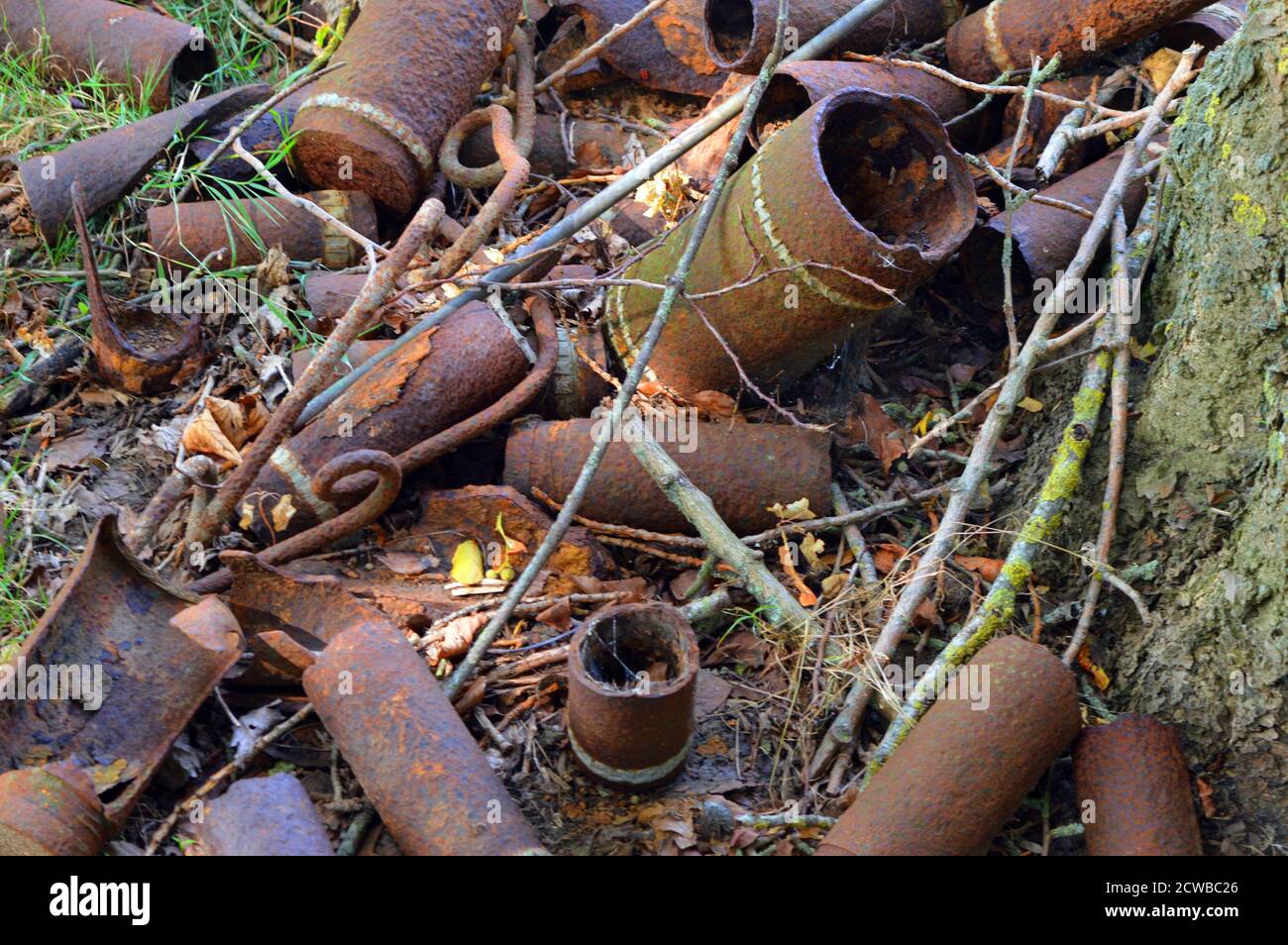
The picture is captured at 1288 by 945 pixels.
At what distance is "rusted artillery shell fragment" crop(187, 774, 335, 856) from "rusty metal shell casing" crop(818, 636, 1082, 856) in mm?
1083

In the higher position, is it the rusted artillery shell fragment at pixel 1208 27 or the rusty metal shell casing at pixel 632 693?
the rusted artillery shell fragment at pixel 1208 27

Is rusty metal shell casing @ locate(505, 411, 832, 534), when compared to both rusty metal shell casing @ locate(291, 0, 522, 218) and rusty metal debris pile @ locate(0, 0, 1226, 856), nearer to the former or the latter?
rusty metal debris pile @ locate(0, 0, 1226, 856)

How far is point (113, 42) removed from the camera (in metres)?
4.11

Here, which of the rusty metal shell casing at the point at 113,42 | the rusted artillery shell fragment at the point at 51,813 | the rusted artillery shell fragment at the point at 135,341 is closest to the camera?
the rusted artillery shell fragment at the point at 51,813

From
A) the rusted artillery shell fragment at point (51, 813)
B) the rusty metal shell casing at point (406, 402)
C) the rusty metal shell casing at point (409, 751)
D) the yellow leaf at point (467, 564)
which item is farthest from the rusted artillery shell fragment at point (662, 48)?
the rusted artillery shell fragment at point (51, 813)

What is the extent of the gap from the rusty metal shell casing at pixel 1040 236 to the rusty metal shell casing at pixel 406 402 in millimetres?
1523

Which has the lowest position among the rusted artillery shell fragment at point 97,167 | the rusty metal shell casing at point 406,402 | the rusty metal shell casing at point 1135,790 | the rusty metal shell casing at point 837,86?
the rusty metal shell casing at point 1135,790

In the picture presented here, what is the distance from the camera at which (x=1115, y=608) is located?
2.64 metres

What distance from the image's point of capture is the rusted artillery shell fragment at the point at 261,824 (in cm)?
211

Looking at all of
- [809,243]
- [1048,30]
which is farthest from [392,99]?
[1048,30]

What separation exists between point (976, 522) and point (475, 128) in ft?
7.90

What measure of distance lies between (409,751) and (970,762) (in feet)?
3.94

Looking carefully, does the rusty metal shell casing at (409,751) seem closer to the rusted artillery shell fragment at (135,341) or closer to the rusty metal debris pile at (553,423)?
the rusty metal debris pile at (553,423)
